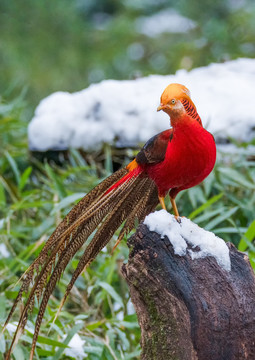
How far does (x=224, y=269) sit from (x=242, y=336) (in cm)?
17

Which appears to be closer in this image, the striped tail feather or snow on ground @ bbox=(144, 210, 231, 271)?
snow on ground @ bbox=(144, 210, 231, 271)

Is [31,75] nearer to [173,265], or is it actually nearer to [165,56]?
[165,56]

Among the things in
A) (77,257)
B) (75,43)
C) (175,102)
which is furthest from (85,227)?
(75,43)

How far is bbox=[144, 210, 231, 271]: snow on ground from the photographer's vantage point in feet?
4.85

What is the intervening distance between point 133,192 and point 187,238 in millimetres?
265

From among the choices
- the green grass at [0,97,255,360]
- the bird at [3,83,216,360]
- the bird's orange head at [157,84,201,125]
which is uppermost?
the bird's orange head at [157,84,201,125]

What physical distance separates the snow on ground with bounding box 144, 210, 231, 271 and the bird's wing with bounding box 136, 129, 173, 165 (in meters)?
0.17

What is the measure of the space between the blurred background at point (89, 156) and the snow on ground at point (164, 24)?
16 millimetres

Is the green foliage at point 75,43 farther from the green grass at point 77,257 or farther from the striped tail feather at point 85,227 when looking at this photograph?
the striped tail feather at point 85,227

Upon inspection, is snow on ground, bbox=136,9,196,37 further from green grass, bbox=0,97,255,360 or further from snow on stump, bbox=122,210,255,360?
snow on stump, bbox=122,210,255,360

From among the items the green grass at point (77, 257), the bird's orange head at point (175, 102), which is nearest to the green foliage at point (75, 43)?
the green grass at point (77, 257)

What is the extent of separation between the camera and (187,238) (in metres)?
1.52

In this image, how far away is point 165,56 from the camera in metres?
6.60

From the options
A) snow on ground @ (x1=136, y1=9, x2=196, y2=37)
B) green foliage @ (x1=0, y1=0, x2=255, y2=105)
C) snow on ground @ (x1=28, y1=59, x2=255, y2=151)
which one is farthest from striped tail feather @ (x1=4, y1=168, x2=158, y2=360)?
snow on ground @ (x1=136, y1=9, x2=196, y2=37)
